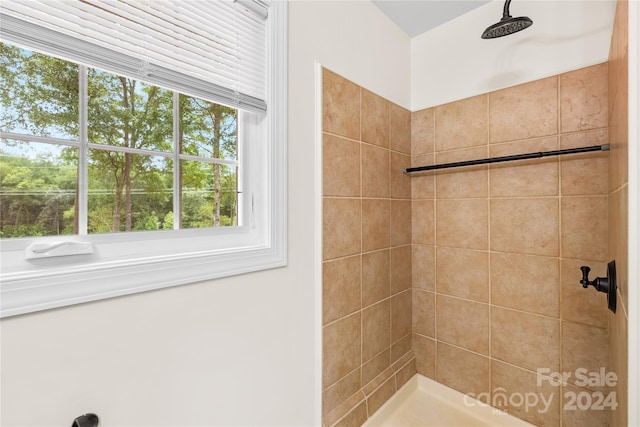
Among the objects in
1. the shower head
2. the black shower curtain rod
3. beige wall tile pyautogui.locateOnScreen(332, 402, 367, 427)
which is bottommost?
beige wall tile pyautogui.locateOnScreen(332, 402, 367, 427)

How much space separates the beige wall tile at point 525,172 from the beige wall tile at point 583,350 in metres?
0.59

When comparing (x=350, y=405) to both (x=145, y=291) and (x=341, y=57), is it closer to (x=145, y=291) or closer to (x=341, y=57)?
(x=145, y=291)

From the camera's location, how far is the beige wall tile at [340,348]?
1.23 m

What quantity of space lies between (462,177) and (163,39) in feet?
4.76

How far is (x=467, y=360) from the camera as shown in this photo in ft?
5.11

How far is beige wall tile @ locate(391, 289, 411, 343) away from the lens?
5.26 ft

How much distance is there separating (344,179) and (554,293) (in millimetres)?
1068

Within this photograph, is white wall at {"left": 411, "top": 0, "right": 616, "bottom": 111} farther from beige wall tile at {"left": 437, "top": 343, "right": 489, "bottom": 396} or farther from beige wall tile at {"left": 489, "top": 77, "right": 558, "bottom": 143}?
beige wall tile at {"left": 437, "top": 343, "right": 489, "bottom": 396}

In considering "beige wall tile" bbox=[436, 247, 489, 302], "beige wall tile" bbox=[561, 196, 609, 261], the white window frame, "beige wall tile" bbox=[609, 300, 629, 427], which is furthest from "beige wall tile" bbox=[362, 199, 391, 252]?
"beige wall tile" bbox=[609, 300, 629, 427]

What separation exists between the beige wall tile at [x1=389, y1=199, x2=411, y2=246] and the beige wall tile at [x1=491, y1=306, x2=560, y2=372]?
561 millimetres

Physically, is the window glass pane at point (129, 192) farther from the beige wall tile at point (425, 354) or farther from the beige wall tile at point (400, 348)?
the beige wall tile at point (425, 354)

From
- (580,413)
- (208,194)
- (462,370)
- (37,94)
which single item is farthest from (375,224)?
(37,94)

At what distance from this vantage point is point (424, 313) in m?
1.72

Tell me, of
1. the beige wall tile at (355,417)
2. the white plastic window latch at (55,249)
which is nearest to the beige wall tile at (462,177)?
the beige wall tile at (355,417)
